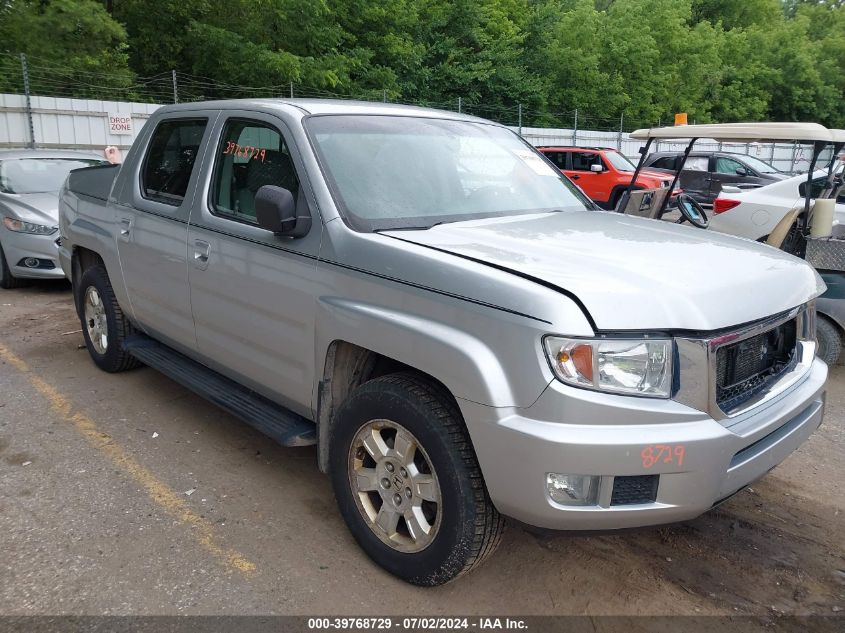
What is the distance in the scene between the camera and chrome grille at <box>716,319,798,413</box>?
8.47 ft

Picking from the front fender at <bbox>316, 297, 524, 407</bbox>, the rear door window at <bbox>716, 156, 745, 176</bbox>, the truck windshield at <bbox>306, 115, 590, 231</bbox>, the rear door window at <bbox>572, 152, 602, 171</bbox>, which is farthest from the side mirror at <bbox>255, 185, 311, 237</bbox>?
the rear door window at <bbox>716, 156, 745, 176</bbox>

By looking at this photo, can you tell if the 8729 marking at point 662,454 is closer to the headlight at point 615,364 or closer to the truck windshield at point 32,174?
the headlight at point 615,364

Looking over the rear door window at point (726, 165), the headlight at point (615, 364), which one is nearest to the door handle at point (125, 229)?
the headlight at point (615, 364)

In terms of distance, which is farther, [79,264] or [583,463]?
[79,264]

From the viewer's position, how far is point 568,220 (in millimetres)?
3545

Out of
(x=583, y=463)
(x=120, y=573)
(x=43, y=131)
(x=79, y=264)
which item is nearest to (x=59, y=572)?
(x=120, y=573)

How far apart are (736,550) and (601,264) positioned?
1.57 m

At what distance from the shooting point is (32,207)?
8039mm

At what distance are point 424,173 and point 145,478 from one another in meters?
2.18

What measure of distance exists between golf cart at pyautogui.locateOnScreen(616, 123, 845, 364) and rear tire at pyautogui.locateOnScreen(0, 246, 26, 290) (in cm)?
683

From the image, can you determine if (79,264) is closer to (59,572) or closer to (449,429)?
(59,572)

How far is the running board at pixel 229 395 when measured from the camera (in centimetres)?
335

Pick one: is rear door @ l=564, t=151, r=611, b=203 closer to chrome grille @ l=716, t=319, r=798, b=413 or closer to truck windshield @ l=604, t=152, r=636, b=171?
truck windshield @ l=604, t=152, r=636, b=171

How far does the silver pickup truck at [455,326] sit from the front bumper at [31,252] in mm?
4146
